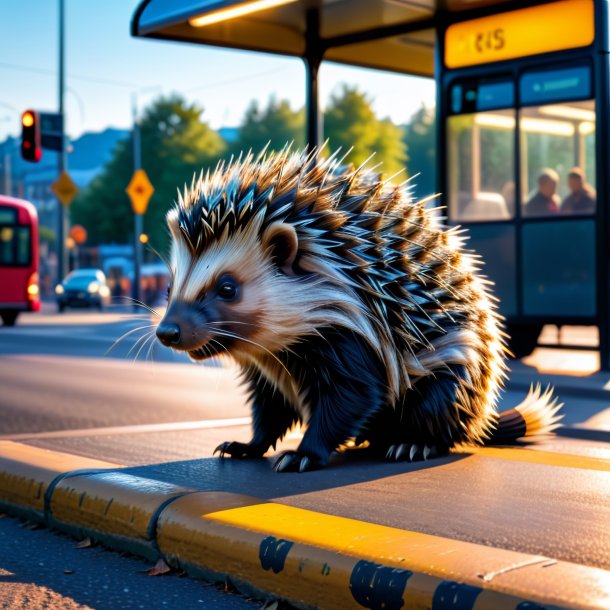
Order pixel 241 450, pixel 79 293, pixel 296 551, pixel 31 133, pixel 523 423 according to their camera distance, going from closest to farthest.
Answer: pixel 296 551
pixel 241 450
pixel 523 423
pixel 31 133
pixel 79 293

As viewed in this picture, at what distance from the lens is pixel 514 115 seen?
1258 centimetres

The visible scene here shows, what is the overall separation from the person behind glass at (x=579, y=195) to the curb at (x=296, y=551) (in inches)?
328

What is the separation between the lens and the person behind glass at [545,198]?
12445 mm

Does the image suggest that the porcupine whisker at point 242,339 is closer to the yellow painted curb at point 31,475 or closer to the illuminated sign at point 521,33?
the yellow painted curb at point 31,475

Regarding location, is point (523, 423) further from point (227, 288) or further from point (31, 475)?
point (31, 475)

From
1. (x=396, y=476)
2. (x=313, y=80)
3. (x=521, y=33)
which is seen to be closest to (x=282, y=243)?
(x=396, y=476)

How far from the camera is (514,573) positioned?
3.08 meters

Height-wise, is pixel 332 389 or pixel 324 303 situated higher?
pixel 324 303

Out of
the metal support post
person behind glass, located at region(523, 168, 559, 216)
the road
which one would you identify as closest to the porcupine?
the road

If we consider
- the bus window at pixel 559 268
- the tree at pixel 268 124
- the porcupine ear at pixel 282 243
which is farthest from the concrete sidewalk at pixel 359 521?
the tree at pixel 268 124

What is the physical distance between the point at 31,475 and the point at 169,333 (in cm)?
84

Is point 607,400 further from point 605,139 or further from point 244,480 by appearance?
point 244,480

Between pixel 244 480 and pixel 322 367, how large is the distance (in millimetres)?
556

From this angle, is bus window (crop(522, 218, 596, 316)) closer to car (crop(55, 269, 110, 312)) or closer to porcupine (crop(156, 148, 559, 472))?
porcupine (crop(156, 148, 559, 472))
